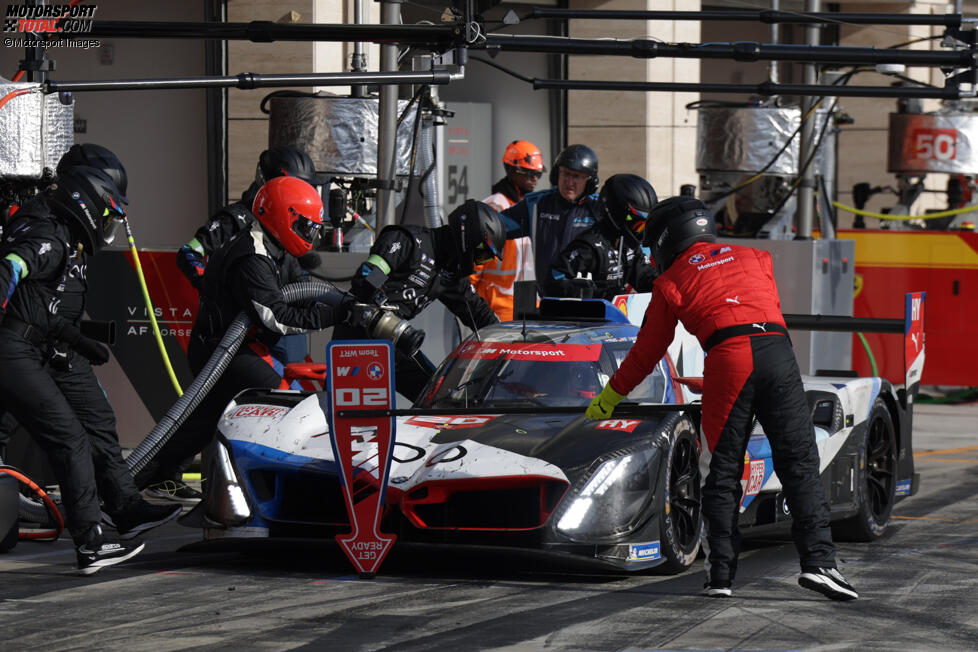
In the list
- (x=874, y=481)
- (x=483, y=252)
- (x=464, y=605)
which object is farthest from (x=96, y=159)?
(x=874, y=481)

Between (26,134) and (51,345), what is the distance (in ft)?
6.11

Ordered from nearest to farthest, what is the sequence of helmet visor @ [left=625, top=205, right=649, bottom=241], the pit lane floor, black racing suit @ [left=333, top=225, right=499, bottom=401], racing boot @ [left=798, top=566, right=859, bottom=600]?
1. the pit lane floor
2. racing boot @ [left=798, top=566, right=859, bottom=600]
3. black racing suit @ [left=333, top=225, right=499, bottom=401]
4. helmet visor @ [left=625, top=205, right=649, bottom=241]

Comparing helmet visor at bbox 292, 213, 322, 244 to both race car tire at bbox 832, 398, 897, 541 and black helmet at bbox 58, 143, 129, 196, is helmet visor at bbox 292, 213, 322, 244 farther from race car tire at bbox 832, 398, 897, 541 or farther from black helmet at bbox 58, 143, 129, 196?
race car tire at bbox 832, 398, 897, 541

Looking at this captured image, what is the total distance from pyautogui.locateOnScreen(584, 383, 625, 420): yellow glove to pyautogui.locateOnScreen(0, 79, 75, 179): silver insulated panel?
3764 millimetres

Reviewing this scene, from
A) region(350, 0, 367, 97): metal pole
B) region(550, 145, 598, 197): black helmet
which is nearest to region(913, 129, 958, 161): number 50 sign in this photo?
region(350, 0, 367, 97): metal pole

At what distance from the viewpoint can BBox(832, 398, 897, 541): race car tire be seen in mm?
9172

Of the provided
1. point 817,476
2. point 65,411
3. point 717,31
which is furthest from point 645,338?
point 717,31

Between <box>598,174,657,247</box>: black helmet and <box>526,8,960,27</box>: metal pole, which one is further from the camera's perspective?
<box>526,8,960,27</box>: metal pole

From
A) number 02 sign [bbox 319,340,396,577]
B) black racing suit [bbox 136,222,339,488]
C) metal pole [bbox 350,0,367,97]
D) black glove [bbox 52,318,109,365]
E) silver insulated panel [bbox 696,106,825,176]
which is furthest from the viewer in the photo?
silver insulated panel [bbox 696,106,825,176]

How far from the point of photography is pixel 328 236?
12.9m

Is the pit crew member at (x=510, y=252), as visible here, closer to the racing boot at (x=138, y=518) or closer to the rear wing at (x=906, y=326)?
the rear wing at (x=906, y=326)

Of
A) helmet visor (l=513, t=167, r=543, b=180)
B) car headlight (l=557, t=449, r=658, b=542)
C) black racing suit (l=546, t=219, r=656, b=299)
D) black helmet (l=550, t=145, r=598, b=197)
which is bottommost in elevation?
car headlight (l=557, t=449, r=658, b=542)

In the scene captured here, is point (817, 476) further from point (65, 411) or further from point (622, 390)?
point (65, 411)

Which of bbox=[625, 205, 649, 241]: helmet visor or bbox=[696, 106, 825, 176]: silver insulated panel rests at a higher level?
bbox=[696, 106, 825, 176]: silver insulated panel
